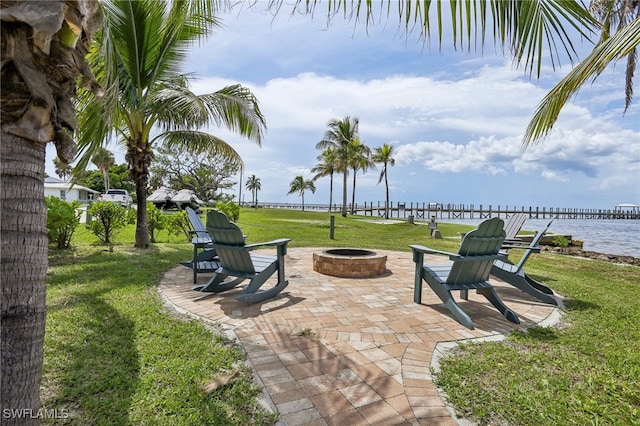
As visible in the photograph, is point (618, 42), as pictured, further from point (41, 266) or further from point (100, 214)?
point (100, 214)

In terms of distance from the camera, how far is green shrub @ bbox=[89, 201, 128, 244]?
8.95 metres

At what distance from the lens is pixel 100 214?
902 centimetres

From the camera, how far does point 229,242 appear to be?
425 cm

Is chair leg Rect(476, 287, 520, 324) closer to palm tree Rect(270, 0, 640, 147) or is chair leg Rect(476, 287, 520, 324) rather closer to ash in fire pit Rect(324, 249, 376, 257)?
palm tree Rect(270, 0, 640, 147)

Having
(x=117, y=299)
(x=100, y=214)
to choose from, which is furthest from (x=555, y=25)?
(x=100, y=214)

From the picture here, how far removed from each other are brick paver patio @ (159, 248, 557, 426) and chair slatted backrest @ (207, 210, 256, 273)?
1.60ft

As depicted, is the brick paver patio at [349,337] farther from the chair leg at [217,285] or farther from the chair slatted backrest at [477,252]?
the chair slatted backrest at [477,252]

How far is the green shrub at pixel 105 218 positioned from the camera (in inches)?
352

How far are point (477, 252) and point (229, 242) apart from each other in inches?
118

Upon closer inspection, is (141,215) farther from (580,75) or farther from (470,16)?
Answer: (580,75)

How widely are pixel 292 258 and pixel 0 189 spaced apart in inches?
250

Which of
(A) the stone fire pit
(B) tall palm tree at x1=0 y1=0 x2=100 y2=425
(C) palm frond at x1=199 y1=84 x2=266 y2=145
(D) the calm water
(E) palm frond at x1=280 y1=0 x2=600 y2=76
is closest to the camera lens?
(B) tall palm tree at x1=0 y1=0 x2=100 y2=425

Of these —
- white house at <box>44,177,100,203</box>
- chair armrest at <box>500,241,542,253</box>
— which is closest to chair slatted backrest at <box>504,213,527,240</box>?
chair armrest at <box>500,241,542,253</box>

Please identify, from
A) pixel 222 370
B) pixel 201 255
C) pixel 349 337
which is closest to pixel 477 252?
pixel 349 337
